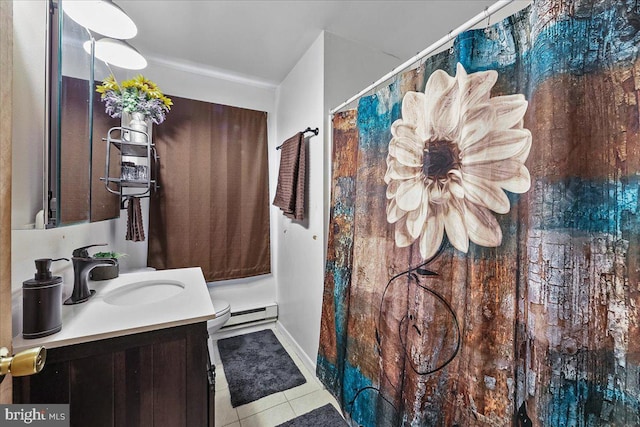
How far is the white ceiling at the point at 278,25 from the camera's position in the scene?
152 cm

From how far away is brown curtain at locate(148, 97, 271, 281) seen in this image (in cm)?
223

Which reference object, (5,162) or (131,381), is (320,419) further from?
(5,162)

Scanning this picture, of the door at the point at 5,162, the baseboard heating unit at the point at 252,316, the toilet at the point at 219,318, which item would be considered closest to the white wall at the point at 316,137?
the baseboard heating unit at the point at 252,316

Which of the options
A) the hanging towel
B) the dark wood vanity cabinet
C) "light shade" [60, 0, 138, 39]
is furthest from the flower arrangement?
the dark wood vanity cabinet

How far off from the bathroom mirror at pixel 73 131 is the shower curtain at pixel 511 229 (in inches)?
47.5

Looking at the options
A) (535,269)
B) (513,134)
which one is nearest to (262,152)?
(513,134)

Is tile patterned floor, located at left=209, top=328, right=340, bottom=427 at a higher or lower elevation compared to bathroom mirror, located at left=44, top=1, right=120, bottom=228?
lower

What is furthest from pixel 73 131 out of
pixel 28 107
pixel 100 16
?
pixel 100 16

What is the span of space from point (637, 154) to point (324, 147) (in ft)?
4.59

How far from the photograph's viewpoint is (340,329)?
1.46 metres

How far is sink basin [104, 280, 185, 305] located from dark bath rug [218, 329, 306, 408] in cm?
88

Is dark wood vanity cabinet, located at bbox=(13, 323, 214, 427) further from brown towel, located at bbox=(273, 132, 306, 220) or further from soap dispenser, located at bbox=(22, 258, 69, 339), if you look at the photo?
brown towel, located at bbox=(273, 132, 306, 220)

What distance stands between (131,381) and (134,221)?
144 cm

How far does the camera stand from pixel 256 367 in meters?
1.98
